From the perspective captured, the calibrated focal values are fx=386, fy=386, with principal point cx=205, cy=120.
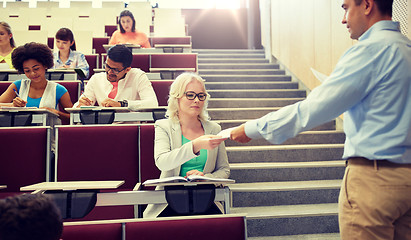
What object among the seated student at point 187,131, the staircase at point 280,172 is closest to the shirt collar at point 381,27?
the seated student at point 187,131

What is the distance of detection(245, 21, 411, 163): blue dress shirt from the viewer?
2.43 feet

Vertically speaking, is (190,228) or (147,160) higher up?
(147,160)

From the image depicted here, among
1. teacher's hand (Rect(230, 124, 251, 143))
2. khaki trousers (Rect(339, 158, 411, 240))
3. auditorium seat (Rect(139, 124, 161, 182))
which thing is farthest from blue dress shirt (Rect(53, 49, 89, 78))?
khaki trousers (Rect(339, 158, 411, 240))

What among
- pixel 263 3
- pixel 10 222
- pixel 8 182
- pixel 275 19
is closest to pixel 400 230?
pixel 10 222

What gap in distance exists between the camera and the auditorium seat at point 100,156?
149 cm

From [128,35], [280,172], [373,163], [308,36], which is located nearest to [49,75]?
[128,35]

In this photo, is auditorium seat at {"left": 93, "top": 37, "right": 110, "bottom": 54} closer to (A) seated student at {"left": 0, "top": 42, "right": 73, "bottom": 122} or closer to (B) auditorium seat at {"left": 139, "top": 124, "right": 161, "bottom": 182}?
(A) seated student at {"left": 0, "top": 42, "right": 73, "bottom": 122}

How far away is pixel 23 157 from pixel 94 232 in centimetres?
86

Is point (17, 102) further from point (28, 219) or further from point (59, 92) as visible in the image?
point (28, 219)

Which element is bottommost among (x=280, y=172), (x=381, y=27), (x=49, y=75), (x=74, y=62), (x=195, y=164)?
(x=280, y=172)

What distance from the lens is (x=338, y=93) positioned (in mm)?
754

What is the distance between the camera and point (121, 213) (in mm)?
1482

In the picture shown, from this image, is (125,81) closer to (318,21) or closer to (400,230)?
(400,230)

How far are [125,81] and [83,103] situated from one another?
0.30 m
